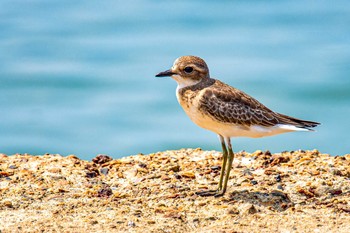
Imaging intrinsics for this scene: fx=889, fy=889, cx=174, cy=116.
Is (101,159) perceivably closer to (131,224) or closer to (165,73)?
(165,73)

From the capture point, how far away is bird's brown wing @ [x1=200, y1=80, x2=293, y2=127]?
11938 mm

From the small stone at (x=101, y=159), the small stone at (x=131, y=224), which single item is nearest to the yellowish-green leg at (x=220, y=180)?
the small stone at (x=131, y=224)

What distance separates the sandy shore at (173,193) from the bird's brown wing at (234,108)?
35.3 inches

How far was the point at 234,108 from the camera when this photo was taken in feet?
39.6

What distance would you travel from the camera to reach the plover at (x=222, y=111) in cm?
1198

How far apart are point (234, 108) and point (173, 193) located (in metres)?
1.43

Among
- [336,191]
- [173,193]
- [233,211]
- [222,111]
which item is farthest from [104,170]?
[336,191]

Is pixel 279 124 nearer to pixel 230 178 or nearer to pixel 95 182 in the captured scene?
pixel 230 178

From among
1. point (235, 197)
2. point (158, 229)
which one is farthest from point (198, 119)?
point (158, 229)

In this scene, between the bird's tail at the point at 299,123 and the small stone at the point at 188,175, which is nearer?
the bird's tail at the point at 299,123

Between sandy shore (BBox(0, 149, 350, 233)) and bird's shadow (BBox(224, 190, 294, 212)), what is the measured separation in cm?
1

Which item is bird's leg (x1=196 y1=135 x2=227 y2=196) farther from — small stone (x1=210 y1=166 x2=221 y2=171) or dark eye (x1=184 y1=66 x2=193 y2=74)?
dark eye (x1=184 y1=66 x2=193 y2=74)

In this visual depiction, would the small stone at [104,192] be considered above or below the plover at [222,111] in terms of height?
below

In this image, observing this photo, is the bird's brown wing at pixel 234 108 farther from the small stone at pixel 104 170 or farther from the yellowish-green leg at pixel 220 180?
the small stone at pixel 104 170
